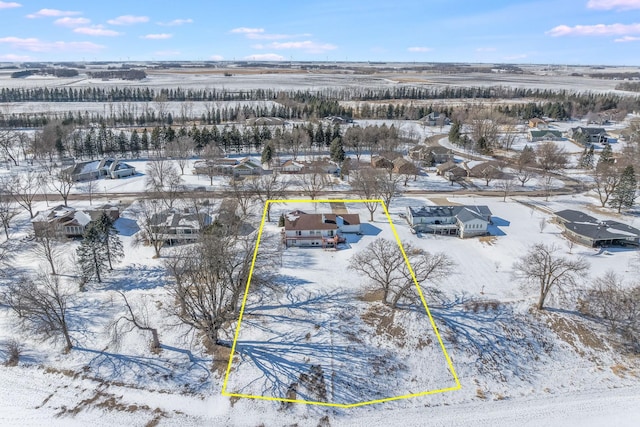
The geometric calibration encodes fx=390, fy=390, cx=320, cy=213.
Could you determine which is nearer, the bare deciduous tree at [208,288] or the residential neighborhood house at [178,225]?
the bare deciduous tree at [208,288]

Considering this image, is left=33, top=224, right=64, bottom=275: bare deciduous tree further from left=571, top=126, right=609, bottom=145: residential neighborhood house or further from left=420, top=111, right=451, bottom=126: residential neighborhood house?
left=571, top=126, right=609, bottom=145: residential neighborhood house

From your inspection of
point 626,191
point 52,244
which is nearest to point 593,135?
point 626,191

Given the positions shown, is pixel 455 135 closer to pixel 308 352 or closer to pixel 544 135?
pixel 544 135

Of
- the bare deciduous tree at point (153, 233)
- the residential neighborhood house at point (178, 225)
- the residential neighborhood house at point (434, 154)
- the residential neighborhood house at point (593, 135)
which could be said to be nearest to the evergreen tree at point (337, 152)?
the residential neighborhood house at point (434, 154)

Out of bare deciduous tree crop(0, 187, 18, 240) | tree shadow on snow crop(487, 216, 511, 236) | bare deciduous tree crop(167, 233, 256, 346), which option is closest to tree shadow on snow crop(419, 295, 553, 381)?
tree shadow on snow crop(487, 216, 511, 236)

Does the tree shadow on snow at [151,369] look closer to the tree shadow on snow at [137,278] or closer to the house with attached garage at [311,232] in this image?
the tree shadow on snow at [137,278]

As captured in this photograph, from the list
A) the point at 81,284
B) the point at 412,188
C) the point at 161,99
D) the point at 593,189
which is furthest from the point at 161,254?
the point at 161,99
